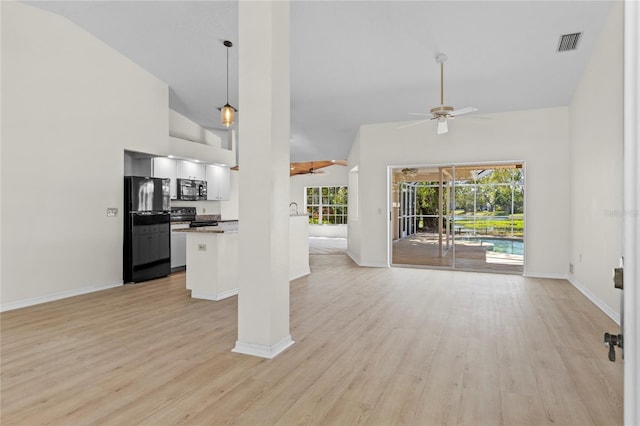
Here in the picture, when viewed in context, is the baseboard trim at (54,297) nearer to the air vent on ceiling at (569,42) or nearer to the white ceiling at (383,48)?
the white ceiling at (383,48)

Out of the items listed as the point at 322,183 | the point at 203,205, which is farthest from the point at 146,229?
the point at 322,183

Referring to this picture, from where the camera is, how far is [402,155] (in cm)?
735

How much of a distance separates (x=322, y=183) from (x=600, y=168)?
35.0ft

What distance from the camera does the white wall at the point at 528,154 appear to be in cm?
632

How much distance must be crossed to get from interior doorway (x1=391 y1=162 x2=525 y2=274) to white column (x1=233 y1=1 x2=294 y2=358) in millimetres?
4770

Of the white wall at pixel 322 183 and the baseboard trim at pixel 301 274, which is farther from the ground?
the white wall at pixel 322 183

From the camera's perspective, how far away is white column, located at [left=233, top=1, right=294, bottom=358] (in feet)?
9.89

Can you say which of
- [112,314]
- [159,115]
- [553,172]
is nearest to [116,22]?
[159,115]

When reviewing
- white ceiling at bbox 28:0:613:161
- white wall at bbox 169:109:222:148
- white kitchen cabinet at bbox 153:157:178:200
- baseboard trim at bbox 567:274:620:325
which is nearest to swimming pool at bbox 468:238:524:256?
baseboard trim at bbox 567:274:620:325

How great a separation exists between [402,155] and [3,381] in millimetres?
6406

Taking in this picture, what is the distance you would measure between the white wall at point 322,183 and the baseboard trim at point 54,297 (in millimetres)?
9467

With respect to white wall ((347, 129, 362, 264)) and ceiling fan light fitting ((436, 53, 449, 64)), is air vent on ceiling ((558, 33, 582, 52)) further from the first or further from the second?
white wall ((347, 129, 362, 264))

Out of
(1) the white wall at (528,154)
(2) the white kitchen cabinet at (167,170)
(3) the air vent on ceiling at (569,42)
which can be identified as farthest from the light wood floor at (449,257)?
(2) the white kitchen cabinet at (167,170)

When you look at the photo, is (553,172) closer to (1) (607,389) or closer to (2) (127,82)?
(1) (607,389)
